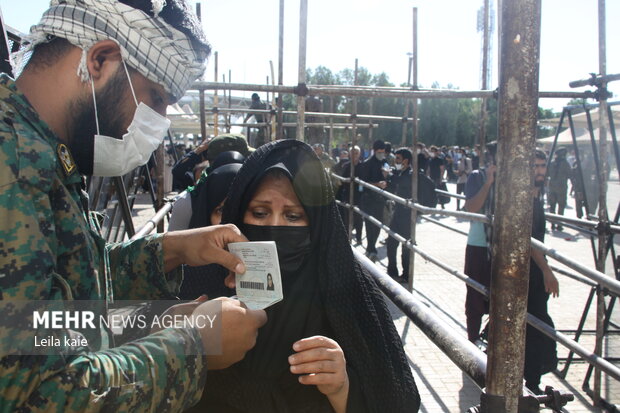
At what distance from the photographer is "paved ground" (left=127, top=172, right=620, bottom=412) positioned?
13.4 ft

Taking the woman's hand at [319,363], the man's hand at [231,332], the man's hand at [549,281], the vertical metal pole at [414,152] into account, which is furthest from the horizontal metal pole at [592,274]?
the vertical metal pole at [414,152]

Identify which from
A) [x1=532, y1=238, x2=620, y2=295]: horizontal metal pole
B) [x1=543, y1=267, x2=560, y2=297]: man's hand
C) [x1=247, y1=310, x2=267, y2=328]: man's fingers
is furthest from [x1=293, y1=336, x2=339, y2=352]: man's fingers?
[x1=543, y1=267, x2=560, y2=297]: man's hand

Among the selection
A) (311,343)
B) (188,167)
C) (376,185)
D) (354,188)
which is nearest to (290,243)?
(311,343)

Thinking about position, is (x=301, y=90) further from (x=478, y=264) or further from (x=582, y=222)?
(x=582, y=222)

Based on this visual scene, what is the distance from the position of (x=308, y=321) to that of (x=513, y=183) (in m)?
0.88

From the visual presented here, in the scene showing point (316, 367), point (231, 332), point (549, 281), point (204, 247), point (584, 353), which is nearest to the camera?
point (231, 332)

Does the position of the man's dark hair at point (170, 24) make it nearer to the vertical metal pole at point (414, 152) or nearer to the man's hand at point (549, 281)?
the man's hand at point (549, 281)

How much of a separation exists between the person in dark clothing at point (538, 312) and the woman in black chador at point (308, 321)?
229 centimetres

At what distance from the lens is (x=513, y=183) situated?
107cm

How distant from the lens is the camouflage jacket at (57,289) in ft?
2.91

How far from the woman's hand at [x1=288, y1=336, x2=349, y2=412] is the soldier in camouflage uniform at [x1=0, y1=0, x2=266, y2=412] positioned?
0.17 meters

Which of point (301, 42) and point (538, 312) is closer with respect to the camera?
point (538, 312)

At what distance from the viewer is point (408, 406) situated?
1.56 meters

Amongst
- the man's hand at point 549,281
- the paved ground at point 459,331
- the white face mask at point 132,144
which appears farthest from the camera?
the paved ground at point 459,331
